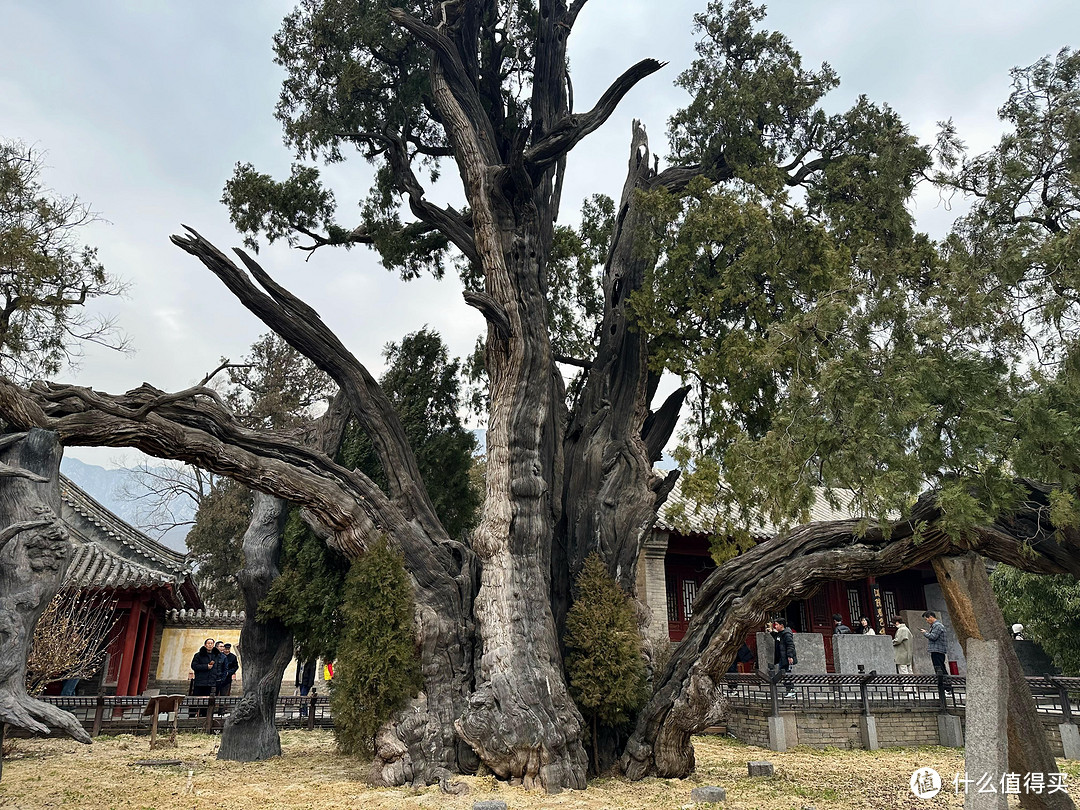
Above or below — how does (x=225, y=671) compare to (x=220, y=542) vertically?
below

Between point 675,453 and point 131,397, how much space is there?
20.7ft

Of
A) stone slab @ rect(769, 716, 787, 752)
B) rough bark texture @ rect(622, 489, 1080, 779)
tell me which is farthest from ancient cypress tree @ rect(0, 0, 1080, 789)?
stone slab @ rect(769, 716, 787, 752)

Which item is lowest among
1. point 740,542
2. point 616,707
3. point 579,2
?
point 616,707

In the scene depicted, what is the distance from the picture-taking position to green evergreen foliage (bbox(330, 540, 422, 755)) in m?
7.68

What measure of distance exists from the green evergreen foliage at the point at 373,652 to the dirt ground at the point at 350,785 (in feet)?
2.10

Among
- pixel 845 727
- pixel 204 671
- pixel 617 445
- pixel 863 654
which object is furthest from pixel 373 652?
pixel 863 654

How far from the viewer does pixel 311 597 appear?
9195 millimetres

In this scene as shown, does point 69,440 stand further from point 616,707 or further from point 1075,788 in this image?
point 1075,788

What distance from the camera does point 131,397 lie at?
24.4 ft

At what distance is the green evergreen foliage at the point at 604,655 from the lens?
7.97m

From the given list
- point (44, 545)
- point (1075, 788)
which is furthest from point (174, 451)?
point (1075, 788)

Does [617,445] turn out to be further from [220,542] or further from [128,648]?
[220,542]

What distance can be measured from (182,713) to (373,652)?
7.84 meters
